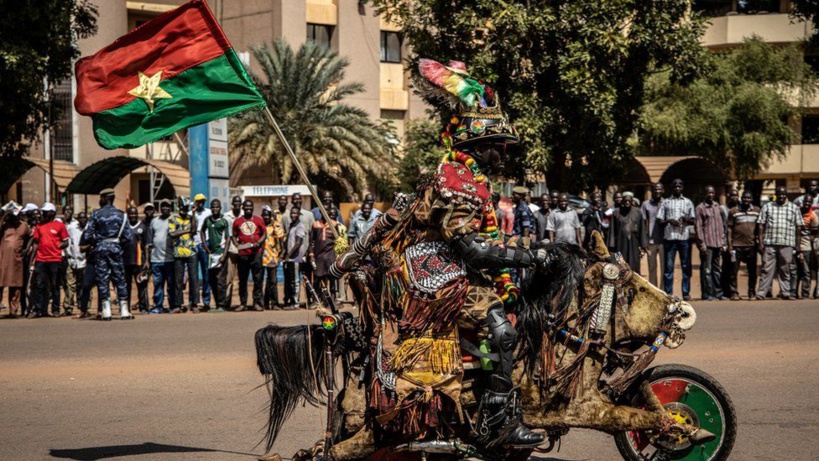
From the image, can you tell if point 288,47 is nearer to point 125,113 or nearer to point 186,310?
point 186,310

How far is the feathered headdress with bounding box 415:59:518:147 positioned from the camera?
5.45 m

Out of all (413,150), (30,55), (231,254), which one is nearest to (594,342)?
(231,254)

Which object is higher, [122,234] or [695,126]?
[695,126]

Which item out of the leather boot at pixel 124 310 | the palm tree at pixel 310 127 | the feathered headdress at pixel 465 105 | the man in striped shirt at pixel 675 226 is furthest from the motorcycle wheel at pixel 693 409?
the palm tree at pixel 310 127

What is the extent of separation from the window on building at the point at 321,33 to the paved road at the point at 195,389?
2841 centimetres

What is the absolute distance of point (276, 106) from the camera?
37094 millimetres

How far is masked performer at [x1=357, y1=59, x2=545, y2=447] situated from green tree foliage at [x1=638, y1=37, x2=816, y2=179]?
3423cm

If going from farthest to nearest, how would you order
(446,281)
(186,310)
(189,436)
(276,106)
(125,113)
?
(276,106) < (186,310) < (189,436) < (125,113) < (446,281)

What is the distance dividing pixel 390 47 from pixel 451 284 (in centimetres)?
3910

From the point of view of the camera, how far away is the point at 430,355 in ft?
17.5

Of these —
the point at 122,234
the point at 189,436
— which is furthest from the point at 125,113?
the point at 122,234

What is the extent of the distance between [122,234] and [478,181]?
11206mm

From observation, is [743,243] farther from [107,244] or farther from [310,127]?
[310,127]

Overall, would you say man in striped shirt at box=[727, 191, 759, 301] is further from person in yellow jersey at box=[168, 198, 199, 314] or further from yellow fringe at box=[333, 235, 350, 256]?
yellow fringe at box=[333, 235, 350, 256]
